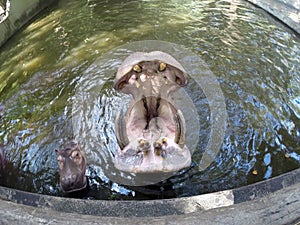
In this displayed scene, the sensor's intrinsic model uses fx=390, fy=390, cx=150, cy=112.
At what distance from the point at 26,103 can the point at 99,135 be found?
83 cm

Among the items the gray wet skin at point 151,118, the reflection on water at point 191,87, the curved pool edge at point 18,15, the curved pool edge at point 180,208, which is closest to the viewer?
the curved pool edge at point 180,208

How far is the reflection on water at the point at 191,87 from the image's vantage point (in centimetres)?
274

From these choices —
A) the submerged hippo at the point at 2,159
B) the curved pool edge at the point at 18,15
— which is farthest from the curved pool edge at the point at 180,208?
the curved pool edge at the point at 18,15

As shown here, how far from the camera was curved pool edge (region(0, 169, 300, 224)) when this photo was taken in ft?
5.35

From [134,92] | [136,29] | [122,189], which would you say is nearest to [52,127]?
[122,189]

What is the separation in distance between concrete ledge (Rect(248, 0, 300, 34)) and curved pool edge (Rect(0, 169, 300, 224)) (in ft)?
8.52

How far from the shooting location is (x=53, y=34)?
449 centimetres

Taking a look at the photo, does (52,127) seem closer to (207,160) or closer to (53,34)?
(207,160)

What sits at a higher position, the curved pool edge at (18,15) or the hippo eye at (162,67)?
the hippo eye at (162,67)

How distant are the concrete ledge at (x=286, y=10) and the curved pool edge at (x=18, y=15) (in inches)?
110

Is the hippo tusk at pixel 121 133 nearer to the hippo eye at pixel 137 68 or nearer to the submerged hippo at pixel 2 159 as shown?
the hippo eye at pixel 137 68

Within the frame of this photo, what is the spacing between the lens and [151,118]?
236 cm

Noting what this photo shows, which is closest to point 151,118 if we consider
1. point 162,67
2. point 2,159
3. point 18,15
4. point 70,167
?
point 162,67

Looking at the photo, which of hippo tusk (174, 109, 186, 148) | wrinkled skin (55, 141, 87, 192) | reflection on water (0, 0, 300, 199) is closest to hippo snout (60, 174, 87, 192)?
wrinkled skin (55, 141, 87, 192)
